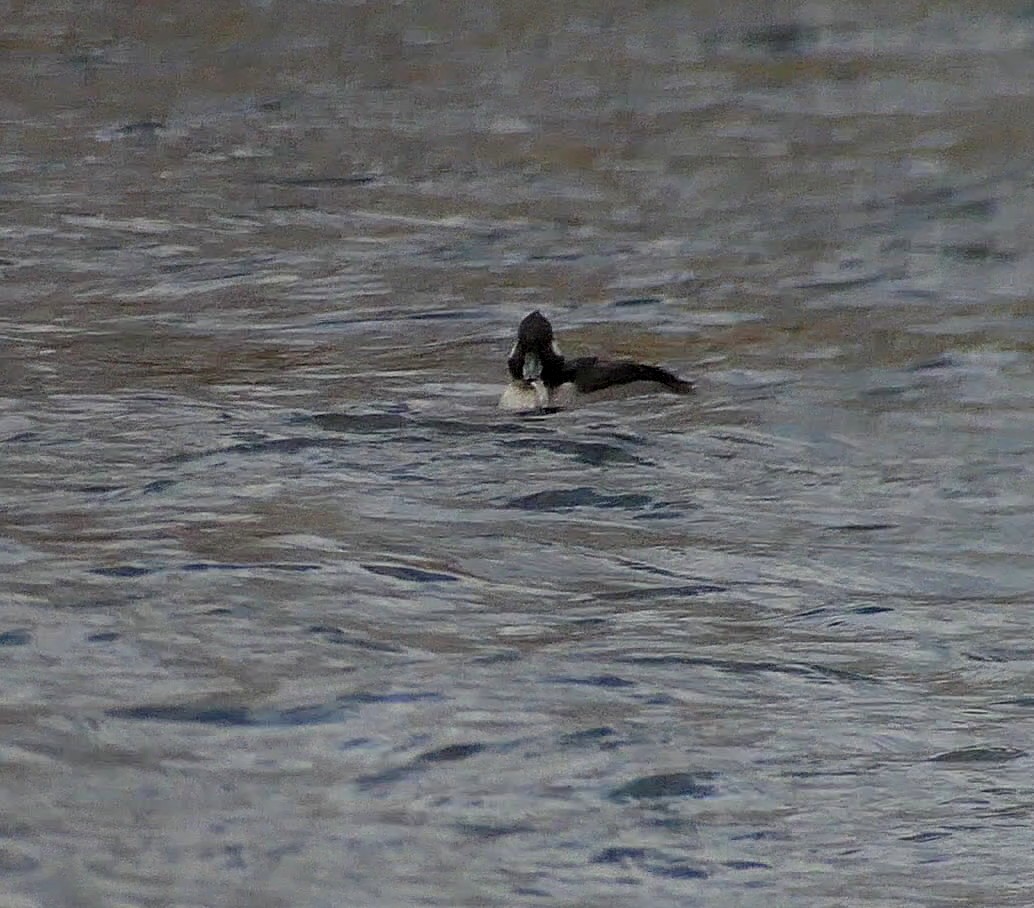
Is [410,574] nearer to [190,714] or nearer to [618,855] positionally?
[190,714]

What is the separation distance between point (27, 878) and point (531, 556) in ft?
9.22

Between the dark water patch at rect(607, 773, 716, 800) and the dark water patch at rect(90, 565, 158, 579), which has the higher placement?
the dark water patch at rect(90, 565, 158, 579)

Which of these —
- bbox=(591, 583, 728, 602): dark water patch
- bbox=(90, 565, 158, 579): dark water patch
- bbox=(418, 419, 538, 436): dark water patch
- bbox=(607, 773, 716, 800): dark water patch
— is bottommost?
bbox=(607, 773, 716, 800): dark water patch

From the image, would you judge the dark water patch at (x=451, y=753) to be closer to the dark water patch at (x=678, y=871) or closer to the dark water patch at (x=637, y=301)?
the dark water patch at (x=678, y=871)

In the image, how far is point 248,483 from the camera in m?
8.22

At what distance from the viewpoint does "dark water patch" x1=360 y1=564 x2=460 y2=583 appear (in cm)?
712

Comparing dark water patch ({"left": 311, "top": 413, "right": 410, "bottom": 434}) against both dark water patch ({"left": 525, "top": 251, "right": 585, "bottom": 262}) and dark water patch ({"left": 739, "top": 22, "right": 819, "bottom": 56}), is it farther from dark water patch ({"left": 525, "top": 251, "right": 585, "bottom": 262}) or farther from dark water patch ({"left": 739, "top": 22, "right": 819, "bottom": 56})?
dark water patch ({"left": 739, "top": 22, "right": 819, "bottom": 56})

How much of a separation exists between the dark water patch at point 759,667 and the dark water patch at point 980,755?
21.9 inches

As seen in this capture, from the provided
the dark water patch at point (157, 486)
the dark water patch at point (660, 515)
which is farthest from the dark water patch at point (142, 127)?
the dark water patch at point (660, 515)

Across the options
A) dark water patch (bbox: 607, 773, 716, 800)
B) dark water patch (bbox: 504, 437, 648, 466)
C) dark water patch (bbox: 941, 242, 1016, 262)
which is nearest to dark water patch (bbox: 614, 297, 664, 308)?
dark water patch (bbox: 941, 242, 1016, 262)

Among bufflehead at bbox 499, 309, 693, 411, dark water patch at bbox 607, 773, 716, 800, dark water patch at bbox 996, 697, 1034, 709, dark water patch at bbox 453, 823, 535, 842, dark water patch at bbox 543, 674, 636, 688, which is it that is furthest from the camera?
bufflehead at bbox 499, 309, 693, 411

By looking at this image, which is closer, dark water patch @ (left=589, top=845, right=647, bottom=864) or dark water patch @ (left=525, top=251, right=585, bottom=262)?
dark water patch @ (left=589, top=845, right=647, bottom=864)

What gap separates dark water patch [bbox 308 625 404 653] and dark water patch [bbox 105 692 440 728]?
18.6 inches

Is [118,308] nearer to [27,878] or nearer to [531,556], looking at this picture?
[531,556]
